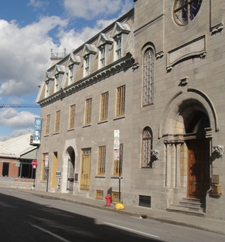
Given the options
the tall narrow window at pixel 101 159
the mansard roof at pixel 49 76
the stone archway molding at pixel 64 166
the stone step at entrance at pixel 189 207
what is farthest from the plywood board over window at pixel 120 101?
the mansard roof at pixel 49 76

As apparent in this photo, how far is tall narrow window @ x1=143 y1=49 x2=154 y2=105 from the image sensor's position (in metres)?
19.4

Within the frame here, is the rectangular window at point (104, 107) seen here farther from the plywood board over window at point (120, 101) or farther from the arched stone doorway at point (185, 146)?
the arched stone doorway at point (185, 146)

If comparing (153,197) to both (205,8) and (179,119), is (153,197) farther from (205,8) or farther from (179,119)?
(205,8)

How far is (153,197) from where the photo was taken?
18.0 meters

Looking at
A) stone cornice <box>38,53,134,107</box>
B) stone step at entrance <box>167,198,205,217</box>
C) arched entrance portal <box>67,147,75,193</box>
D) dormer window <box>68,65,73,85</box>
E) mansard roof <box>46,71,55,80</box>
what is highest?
mansard roof <box>46,71,55,80</box>

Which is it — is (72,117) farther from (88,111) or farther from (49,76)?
(49,76)

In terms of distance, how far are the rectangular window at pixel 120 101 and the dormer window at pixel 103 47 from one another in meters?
3.09

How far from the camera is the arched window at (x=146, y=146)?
19.0 m

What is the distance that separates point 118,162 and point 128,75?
5.56m

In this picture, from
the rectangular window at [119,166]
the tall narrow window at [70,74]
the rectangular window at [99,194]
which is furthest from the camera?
the tall narrow window at [70,74]

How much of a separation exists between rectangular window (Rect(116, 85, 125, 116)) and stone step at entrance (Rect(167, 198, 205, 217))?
7.38 metres

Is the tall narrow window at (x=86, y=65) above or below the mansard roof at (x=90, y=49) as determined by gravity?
below

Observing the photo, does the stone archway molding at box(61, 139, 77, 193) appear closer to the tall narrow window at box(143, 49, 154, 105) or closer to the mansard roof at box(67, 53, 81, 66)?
the mansard roof at box(67, 53, 81, 66)

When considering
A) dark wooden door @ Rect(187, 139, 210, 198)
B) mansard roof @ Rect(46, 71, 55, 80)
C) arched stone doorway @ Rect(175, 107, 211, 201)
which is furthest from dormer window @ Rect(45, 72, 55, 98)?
dark wooden door @ Rect(187, 139, 210, 198)
